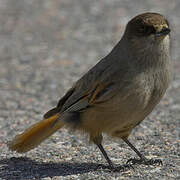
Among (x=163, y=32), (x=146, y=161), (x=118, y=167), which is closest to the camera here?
(x=163, y=32)

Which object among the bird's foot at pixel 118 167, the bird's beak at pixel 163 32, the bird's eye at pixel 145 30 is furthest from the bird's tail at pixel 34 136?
the bird's beak at pixel 163 32

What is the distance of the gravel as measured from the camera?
19.2 feet

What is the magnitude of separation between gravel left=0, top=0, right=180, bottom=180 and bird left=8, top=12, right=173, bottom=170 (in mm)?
481

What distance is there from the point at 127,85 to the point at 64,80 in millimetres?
4403

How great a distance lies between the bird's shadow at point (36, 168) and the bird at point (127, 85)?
0.35 metres

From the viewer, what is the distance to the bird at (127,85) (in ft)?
17.4

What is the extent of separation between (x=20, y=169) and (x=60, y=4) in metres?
8.46

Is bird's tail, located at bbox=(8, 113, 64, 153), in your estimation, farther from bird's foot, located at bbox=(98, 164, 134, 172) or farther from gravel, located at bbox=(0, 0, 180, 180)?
bird's foot, located at bbox=(98, 164, 134, 172)

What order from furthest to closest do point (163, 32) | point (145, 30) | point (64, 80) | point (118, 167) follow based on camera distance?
point (64, 80), point (118, 167), point (145, 30), point (163, 32)

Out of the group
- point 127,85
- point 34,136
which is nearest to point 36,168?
point 34,136

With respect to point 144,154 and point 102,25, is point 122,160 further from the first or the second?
point 102,25

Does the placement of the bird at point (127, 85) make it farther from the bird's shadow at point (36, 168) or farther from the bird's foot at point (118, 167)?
the bird's shadow at point (36, 168)

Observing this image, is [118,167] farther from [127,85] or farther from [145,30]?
[145,30]

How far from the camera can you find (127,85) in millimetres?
5301
